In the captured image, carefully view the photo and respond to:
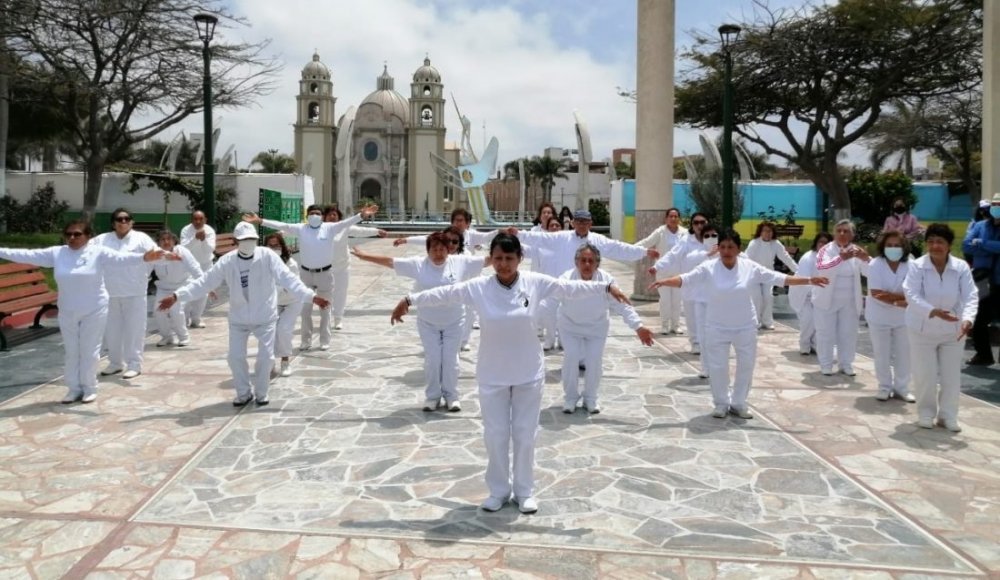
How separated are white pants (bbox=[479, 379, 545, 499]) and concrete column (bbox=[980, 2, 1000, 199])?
37.2 feet

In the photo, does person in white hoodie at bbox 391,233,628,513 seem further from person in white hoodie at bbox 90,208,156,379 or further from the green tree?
the green tree

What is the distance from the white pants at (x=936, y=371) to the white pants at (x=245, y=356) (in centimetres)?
532

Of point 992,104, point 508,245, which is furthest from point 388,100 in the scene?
point 508,245

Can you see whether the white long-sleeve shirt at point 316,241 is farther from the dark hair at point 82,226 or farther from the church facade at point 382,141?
the church facade at point 382,141

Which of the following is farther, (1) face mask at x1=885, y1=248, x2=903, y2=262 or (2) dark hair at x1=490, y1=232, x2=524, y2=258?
(1) face mask at x1=885, y1=248, x2=903, y2=262

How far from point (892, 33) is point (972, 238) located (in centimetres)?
1367

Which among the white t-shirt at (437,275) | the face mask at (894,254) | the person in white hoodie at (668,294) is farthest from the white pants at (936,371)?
the person in white hoodie at (668,294)

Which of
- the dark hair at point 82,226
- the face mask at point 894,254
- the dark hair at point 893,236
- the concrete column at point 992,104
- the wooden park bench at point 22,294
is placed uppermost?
the concrete column at point 992,104

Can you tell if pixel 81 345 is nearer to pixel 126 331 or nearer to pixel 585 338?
pixel 126 331

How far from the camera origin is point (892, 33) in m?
20.5

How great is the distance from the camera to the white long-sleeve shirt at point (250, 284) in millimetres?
7012

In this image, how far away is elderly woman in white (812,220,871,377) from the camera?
27.2ft

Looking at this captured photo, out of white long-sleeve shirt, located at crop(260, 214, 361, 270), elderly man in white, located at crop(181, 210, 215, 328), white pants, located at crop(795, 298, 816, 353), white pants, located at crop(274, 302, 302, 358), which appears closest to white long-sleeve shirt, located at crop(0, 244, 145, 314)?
white pants, located at crop(274, 302, 302, 358)

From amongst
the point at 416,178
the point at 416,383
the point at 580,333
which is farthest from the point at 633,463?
the point at 416,178
